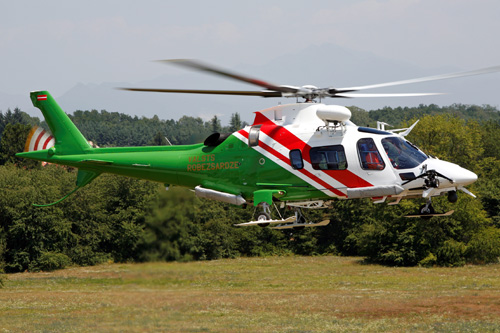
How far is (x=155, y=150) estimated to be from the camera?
77.8 ft

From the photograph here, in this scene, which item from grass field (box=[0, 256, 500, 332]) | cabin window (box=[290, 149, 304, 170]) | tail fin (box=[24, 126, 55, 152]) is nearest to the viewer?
grass field (box=[0, 256, 500, 332])

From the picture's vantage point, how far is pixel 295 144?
2138 cm

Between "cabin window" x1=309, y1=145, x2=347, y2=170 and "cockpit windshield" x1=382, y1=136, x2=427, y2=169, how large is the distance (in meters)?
1.22

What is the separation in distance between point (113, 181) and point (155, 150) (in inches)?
1439

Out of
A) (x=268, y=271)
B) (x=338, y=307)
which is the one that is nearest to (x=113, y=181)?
(x=268, y=271)

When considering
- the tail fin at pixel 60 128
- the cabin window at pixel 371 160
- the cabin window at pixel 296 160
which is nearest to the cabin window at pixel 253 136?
the cabin window at pixel 296 160

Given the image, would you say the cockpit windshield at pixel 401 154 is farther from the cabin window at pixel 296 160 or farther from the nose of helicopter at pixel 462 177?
→ the cabin window at pixel 296 160

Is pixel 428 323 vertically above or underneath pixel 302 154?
underneath

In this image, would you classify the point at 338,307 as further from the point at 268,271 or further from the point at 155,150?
the point at 268,271

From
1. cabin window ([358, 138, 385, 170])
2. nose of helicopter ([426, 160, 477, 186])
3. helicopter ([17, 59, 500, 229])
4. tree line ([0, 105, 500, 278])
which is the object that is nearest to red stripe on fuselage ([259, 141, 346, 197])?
helicopter ([17, 59, 500, 229])

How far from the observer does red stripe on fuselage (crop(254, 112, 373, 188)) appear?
20969mm

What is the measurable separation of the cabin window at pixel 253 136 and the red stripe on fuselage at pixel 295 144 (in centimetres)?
17

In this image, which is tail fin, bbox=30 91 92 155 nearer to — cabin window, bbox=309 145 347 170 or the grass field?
the grass field

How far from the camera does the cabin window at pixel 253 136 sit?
21.8m
